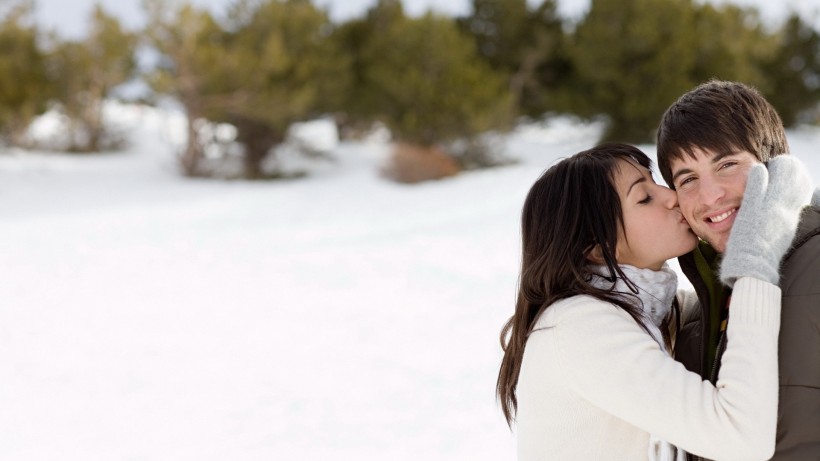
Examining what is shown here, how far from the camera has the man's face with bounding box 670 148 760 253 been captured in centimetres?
178

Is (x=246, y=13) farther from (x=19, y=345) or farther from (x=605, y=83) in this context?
(x=19, y=345)

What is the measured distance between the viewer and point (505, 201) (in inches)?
476

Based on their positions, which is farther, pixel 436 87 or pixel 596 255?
pixel 436 87

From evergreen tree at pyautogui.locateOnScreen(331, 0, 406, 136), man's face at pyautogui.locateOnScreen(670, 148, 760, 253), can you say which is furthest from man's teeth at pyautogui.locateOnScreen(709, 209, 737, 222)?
evergreen tree at pyautogui.locateOnScreen(331, 0, 406, 136)

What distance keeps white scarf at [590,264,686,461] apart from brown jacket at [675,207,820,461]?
24 cm

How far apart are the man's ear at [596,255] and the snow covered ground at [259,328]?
101 inches

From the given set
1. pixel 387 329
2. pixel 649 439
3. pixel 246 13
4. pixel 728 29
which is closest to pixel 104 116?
pixel 246 13

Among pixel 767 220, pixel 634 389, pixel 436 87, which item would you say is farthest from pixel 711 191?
pixel 436 87

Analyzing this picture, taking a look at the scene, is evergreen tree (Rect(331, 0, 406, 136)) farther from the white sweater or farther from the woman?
the white sweater

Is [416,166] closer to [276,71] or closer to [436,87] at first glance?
[436,87]

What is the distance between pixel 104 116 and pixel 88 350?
17.4 meters

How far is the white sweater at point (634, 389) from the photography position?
1.52 m

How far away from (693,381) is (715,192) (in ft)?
1.53

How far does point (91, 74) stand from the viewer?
69.8 ft
